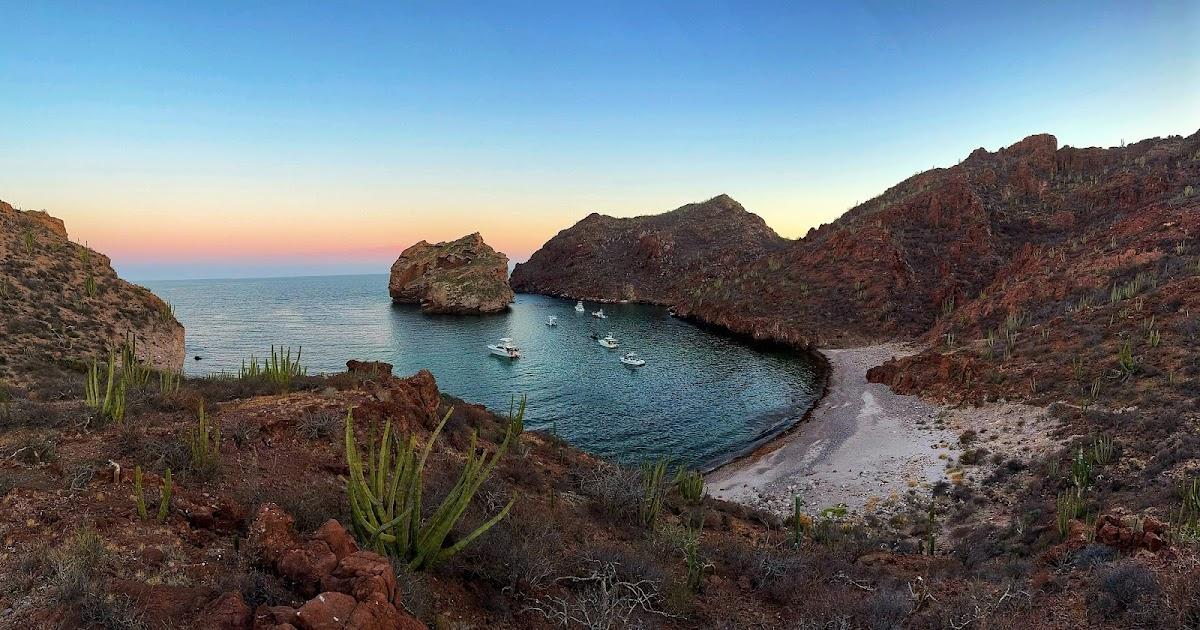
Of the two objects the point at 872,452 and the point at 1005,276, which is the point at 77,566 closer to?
the point at 872,452

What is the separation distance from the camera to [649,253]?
3664 inches

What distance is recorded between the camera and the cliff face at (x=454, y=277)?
232 ft

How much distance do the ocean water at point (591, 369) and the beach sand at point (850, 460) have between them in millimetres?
1698

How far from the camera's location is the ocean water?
2302cm

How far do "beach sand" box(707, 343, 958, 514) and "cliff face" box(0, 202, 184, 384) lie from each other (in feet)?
69.2

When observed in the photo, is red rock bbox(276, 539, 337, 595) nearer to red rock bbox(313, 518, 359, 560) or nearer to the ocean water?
red rock bbox(313, 518, 359, 560)

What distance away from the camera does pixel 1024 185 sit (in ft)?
179

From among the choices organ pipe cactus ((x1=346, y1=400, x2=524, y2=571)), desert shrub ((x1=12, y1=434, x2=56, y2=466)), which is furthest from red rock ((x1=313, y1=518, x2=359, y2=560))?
desert shrub ((x1=12, y1=434, x2=56, y2=466))

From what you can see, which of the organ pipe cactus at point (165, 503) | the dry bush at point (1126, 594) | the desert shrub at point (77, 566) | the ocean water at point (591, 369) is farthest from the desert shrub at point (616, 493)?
the ocean water at point (591, 369)

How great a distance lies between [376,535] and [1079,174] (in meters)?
73.7

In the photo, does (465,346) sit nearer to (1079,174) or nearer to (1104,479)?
(1104,479)

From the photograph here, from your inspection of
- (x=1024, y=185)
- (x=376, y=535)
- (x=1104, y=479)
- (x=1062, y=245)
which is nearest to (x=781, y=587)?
(x=376, y=535)

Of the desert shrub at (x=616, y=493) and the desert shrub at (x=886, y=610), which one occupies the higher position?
the desert shrub at (x=886, y=610)

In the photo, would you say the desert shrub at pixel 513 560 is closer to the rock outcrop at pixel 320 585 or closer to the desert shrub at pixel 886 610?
the rock outcrop at pixel 320 585
